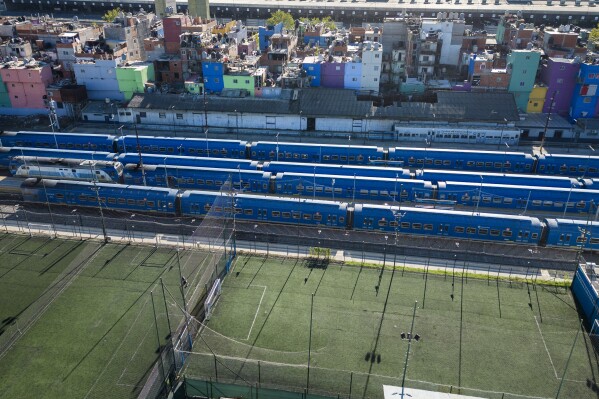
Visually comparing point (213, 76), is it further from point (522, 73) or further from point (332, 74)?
point (522, 73)

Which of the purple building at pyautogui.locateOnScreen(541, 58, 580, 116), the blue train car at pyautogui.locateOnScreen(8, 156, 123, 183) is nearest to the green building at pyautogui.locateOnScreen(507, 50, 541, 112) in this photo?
the purple building at pyautogui.locateOnScreen(541, 58, 580, 116)

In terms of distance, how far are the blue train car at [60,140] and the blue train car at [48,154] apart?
3.97m

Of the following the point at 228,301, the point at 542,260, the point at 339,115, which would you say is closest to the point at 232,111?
the point at 339,115

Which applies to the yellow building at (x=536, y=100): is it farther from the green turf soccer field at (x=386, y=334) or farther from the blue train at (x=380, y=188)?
the green turf soccer field at (x=386, y=334)

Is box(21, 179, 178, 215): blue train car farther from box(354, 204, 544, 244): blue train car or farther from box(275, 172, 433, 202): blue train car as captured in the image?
box(354, 204, 544, 244): blue train car

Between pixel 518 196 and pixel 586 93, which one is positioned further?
pixel 586 93

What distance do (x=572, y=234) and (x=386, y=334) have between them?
66.4ft

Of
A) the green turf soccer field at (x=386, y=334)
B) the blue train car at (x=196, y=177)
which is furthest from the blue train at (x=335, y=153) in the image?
the green turf soccer field at (x=386, y=334)

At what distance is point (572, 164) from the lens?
52594mm

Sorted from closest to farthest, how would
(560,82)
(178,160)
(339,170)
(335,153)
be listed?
(339,170) < (178,160) < (335,153) < (560,82)

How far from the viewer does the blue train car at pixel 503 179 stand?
4772 cm

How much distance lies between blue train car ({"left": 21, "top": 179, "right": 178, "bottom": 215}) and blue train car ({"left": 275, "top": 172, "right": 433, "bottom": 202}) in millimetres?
11372

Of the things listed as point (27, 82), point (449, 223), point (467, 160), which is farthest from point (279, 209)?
point (27, 82)

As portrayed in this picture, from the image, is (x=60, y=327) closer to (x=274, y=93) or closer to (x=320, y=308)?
(x=320, y=308)
